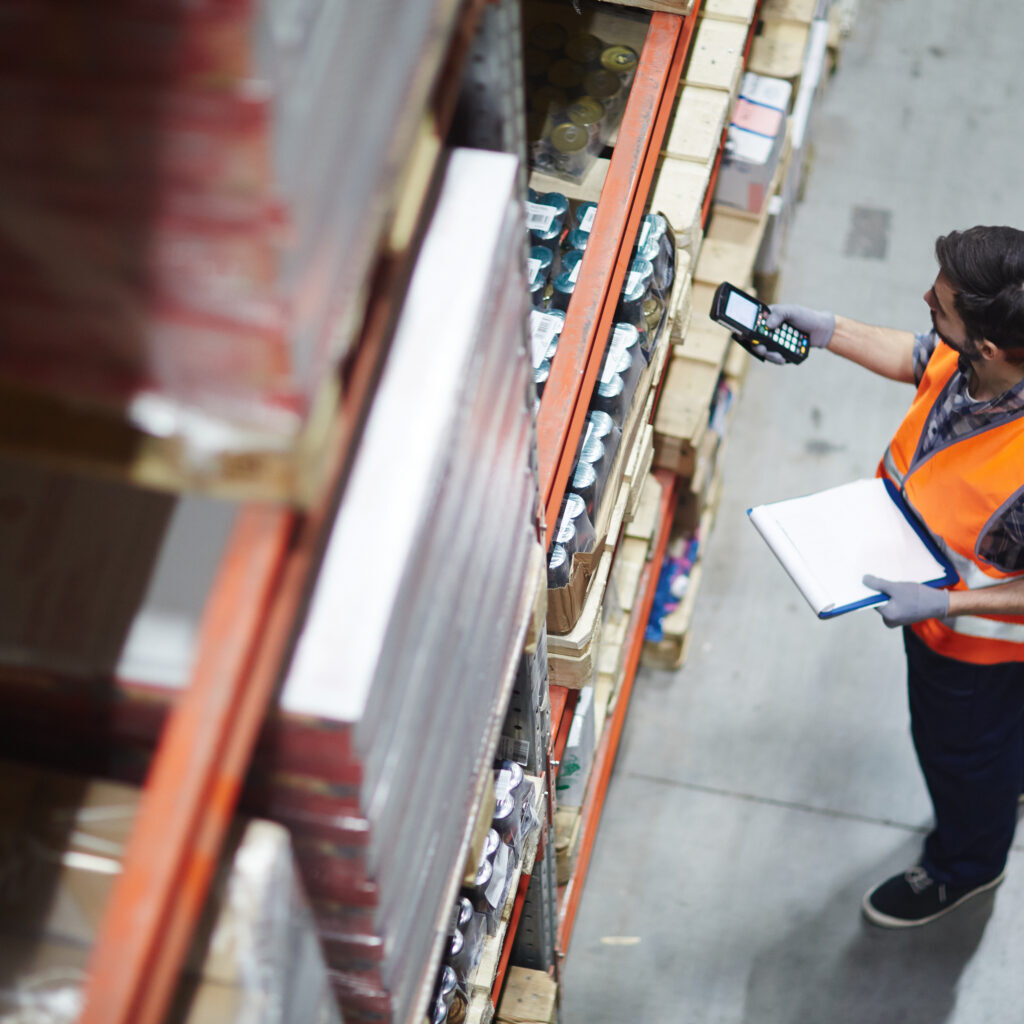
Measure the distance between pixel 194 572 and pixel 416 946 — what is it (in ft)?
2.79

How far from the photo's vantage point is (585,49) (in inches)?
142

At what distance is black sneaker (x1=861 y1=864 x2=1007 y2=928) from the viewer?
4332mm

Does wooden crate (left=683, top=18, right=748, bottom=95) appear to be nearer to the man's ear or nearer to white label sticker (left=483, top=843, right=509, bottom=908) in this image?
the man's ear

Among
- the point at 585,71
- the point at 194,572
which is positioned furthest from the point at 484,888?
the point at 585,71

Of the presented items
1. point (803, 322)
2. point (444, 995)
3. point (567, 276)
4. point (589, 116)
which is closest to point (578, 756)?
point (444, 995)

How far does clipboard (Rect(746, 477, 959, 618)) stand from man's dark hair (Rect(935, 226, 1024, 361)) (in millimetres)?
702

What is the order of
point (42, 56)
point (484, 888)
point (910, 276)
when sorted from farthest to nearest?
A: point (910, 276)
point (484, 888)
point (42, 56)

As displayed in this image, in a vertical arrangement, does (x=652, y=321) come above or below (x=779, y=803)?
above

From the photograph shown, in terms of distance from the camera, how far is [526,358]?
1.97m

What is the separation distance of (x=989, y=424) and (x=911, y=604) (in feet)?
1.80

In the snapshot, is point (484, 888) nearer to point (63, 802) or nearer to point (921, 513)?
point (63, 802)

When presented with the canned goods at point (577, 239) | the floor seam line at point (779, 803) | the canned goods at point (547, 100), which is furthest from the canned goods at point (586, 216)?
the floor seam line at point (779, 803)

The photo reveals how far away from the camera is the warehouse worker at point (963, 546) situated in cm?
314

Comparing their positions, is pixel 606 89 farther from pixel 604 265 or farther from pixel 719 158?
pixel 719 158
